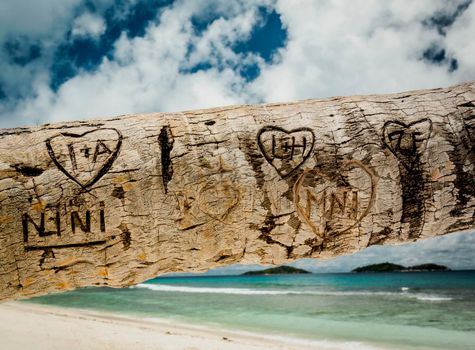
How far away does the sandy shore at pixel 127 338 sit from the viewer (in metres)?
10.4

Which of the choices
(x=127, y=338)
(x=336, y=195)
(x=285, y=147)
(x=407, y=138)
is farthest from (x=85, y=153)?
(x=127, y=338)

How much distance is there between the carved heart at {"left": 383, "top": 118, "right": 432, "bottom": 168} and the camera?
1860 millimetres

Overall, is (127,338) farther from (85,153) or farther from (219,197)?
(219,197)

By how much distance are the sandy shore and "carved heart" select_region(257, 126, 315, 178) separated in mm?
9557

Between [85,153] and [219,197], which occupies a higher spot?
[85,153]

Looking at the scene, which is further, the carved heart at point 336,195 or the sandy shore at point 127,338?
the sandy shore at point 127,338

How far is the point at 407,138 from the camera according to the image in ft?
6.15

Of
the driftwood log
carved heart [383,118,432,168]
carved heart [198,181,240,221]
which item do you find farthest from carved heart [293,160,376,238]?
carved heart [198,181,240,221]

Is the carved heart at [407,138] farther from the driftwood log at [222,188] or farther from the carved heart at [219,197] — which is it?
the carved heart at [219,197]

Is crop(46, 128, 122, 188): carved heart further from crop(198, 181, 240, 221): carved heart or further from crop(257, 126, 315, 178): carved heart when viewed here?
crop(257, 126, 315, 178): carved heart

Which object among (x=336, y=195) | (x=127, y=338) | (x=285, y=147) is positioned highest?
(x=285, y=147)

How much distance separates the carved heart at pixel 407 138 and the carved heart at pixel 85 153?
4.06 ft

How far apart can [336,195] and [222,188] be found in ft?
1.72

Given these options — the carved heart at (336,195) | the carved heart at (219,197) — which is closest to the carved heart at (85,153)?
the carved heart at (219,197)
